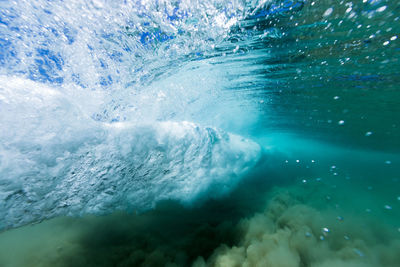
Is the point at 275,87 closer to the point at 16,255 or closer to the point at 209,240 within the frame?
the point at 209,240

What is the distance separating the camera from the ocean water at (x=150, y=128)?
4031mm

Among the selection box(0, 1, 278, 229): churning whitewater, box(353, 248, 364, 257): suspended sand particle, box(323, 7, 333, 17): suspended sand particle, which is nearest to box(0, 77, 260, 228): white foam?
box(0, 1, 278, 229): churning whitewater

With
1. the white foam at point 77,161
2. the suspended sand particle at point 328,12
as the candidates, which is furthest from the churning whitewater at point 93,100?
the suspended sand particle at point 328,12

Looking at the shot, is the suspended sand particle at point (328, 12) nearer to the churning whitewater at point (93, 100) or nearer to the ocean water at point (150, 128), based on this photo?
the ocean water at point (150, 128)

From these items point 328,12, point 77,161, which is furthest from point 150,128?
point 328,12

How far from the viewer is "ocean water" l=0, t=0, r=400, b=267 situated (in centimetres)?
403

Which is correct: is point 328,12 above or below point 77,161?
above

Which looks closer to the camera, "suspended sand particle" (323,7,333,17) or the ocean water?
the ocean water

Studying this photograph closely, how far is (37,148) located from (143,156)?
3.04 m

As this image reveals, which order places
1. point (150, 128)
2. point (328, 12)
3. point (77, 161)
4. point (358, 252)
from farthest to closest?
→ point (150, 128)
point (358, 252)
point (328, 12)
point (77, 161)

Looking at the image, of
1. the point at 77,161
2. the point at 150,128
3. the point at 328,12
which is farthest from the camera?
the point at 150,128

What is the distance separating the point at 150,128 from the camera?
715 cm

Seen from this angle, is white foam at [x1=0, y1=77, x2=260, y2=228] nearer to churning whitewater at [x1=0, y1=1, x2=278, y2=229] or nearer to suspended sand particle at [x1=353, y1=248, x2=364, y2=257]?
churning whitewater at [x1=0, y1=1, x2=278, y2=229]

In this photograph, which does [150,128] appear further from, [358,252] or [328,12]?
Result: [358,252]
